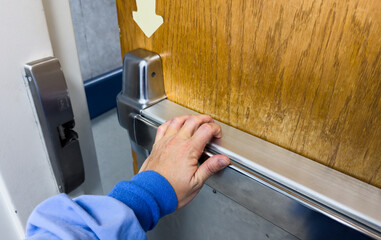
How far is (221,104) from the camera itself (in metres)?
0.51

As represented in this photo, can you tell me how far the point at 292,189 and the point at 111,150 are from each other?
1298mm

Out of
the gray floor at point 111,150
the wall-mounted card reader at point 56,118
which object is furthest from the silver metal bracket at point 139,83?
the gray floor at point 111,150

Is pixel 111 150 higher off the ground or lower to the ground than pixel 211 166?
lower

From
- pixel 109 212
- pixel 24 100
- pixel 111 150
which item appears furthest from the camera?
pixel 111 150

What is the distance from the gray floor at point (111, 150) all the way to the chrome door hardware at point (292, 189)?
3.42 ft

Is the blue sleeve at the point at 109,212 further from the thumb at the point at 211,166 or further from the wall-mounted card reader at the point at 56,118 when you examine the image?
the wall-mounted card reader at the point at 56,118

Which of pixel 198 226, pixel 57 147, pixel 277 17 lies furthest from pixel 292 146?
pixel 57 147

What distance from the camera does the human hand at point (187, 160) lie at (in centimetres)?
45

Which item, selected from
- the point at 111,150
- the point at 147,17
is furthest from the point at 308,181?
the point at 111,150

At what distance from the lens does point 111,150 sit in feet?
5.08

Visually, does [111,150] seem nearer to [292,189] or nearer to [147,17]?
[147,17]

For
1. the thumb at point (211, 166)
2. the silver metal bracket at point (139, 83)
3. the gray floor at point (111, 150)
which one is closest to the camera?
the thumb at point (211, 166)

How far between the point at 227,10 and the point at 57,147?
1.43 feet

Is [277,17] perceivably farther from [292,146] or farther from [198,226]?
[198,226]
